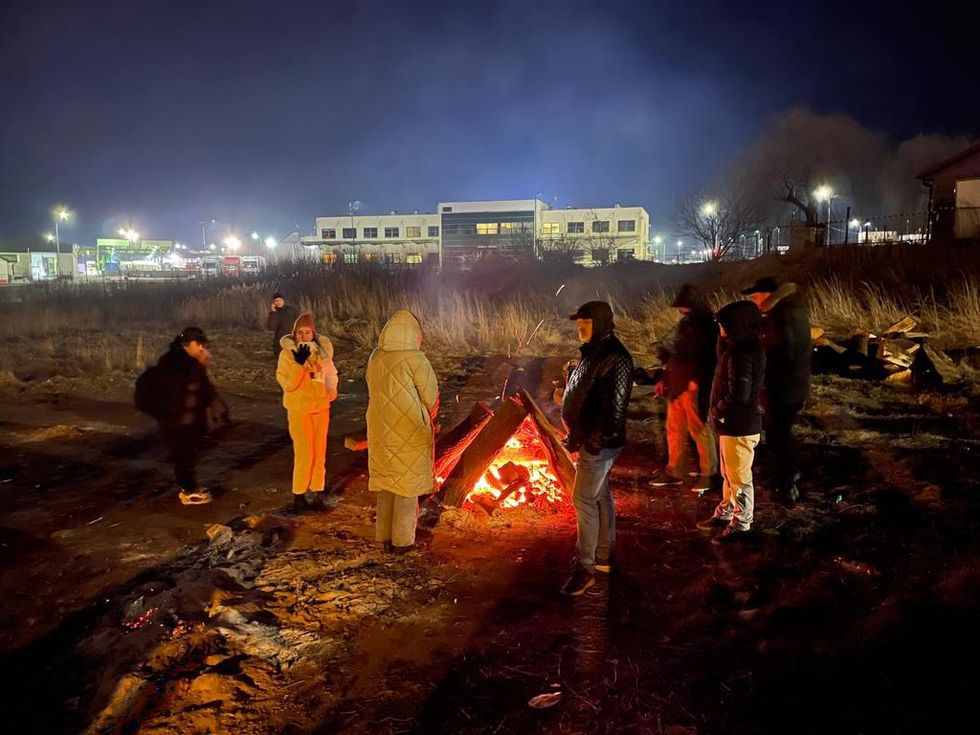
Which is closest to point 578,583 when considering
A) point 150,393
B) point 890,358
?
point 150,393

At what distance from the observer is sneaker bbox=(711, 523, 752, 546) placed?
5.17 metres

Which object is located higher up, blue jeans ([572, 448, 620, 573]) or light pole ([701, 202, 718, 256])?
light pole ([701, 202, 718, 256])

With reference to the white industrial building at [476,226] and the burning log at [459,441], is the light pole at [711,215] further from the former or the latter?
the burning log at [459,441]

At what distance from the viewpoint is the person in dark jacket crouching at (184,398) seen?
6.59m

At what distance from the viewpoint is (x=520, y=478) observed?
6.12 meters

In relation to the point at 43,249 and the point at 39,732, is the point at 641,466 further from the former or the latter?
the point at 43,249

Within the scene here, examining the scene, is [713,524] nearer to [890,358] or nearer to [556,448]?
[556,448]

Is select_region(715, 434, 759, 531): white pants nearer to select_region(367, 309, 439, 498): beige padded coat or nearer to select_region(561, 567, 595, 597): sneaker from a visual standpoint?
select_region(561, 567, 595, 597): sneaker

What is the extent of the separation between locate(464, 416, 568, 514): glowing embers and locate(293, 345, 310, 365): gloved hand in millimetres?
1859

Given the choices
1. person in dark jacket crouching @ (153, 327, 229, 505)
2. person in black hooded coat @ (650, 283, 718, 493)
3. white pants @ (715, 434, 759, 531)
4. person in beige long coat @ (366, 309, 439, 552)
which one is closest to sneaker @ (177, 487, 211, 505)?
person in dark jacket crouching @ (153, 327, 229, 505)

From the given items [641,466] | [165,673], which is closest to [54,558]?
[165,673]

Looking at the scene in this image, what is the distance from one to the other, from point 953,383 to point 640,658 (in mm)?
9156

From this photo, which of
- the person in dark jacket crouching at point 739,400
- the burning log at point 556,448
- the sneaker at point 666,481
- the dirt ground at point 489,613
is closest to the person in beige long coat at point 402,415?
the dirt ground at point 489,613

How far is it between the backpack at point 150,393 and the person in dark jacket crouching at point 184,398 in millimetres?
17
